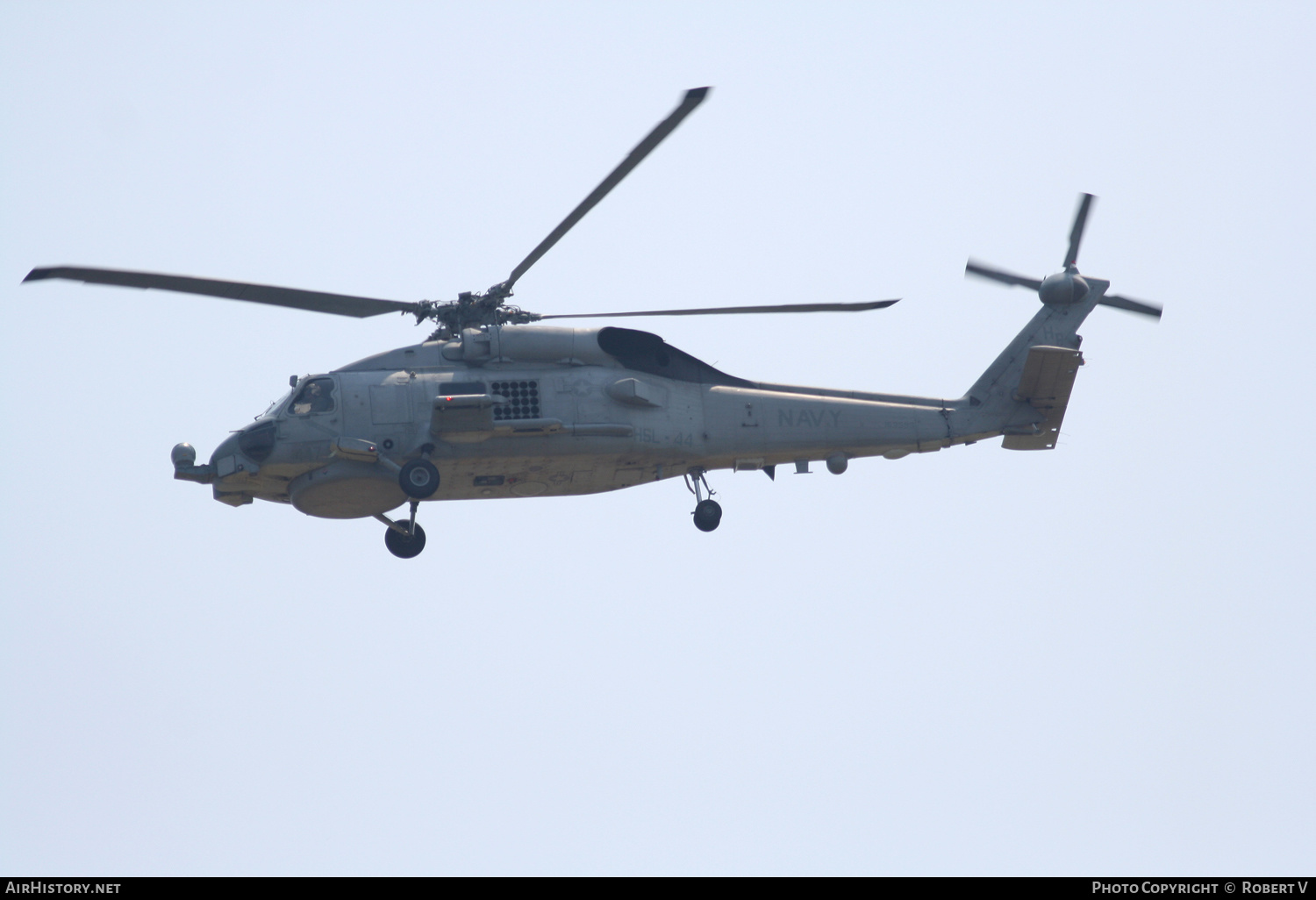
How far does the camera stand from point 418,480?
25.7 meters

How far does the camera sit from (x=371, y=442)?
25891 millimetres

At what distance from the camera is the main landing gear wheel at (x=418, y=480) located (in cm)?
2566

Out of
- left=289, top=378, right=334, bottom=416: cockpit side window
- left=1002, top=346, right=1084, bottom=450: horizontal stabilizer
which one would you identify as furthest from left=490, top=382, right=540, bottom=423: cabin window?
left=1002, top=346, right=1084, bottom=450: horizontal stabilizer

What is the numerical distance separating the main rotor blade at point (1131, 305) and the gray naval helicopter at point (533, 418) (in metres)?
2.23

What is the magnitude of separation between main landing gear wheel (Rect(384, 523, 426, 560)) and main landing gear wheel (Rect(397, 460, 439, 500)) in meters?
1.99

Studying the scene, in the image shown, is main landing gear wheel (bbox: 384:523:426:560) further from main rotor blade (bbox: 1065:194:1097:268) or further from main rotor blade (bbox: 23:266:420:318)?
main rotor blade (bbox: 1065:194:1097:268)

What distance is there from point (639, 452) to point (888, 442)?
441 cm

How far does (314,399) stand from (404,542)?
10.2 ft

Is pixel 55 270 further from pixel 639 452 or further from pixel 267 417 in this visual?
pixel 639 452

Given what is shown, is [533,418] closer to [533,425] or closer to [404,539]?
[533,425]

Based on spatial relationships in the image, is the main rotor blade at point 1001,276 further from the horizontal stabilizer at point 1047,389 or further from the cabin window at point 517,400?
the cabin window at point 517,400

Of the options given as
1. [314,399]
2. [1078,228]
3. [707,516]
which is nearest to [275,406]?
[314,399]
